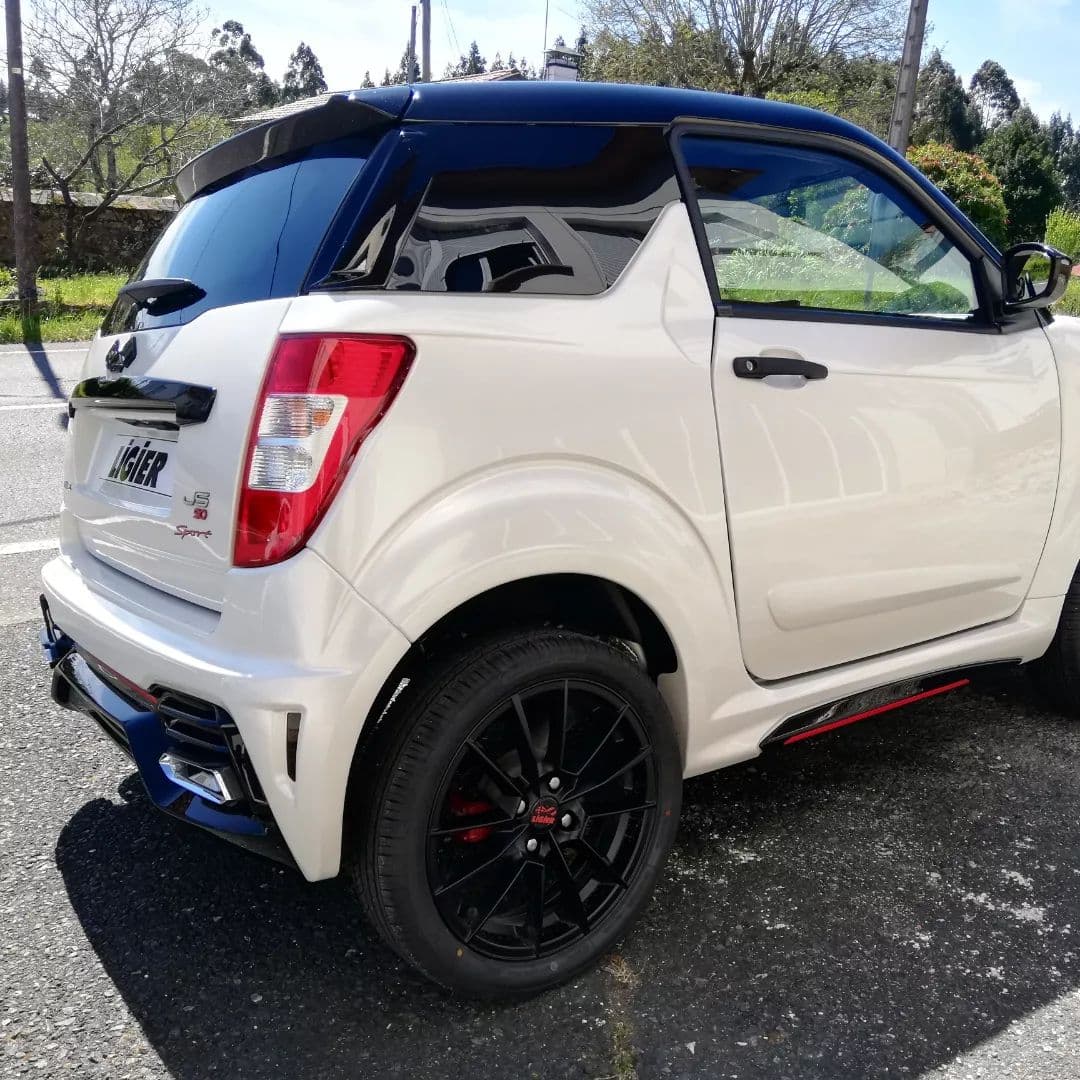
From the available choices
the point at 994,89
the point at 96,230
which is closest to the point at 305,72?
the point at 994,89

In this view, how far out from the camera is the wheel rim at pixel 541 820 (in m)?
1.94

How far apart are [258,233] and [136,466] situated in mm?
533

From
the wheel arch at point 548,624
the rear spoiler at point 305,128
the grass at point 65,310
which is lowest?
the grass at point 65,310

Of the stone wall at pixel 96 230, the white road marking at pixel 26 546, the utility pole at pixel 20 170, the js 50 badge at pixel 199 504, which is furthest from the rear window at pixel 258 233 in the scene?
the stone wall at pixel 96 230

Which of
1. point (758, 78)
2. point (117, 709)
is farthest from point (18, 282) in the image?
point (758, 78)

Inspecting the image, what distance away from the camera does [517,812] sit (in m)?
1.97

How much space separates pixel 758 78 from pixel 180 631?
3104 cm

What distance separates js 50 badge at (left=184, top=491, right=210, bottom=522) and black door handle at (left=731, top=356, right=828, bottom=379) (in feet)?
3.55

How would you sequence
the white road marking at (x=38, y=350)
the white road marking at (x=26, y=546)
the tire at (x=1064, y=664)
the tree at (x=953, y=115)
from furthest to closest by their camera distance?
the tree at (x=953, y=115) < the white road marking at (x=38, y=350) < the white road marking at (x=26, y=546) < the tire at (x=1064, y=664)

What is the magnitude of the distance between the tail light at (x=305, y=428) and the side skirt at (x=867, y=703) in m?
1.21

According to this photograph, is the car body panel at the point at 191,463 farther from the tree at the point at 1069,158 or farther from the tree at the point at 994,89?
the tree at the point at 994,89

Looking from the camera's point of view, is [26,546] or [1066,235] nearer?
[26,546]

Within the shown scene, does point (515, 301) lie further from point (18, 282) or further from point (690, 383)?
point (18, 282)

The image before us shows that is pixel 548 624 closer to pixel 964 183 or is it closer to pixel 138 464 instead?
pixel 138 464
